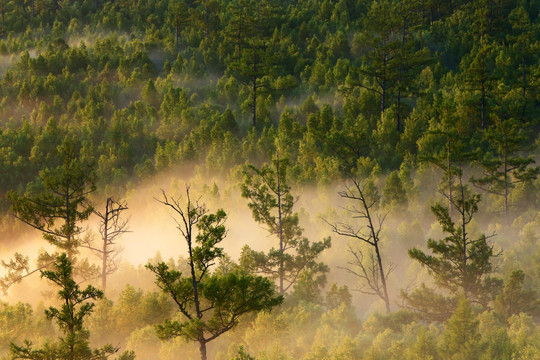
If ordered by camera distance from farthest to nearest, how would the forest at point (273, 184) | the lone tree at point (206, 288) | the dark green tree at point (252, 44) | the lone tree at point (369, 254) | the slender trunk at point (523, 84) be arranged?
the dark green tree at point (252, 44)
the slender trunk at point (523, 84)
the lone tree at point (369, 254)
the forest at point (273, 184)
the lone tree at point (206, 288)

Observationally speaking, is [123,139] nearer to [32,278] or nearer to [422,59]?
[32,278]

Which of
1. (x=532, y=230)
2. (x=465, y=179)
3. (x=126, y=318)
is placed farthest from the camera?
A: (x=465, y=179)

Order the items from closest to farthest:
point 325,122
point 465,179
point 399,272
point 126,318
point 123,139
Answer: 1. point 126,318
2. point 399,272
3. point 465,179
4. point 325,122
5. point 123,139

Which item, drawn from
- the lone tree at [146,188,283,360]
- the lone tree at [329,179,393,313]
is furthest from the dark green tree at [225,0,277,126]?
the lone tree at [146,188,283,360]

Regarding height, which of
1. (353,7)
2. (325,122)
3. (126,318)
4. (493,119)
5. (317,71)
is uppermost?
(353,7)

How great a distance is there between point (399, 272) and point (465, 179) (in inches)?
418

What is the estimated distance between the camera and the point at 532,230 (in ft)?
96.0

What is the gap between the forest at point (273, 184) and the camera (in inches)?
815

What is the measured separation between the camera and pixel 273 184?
27.6 metres

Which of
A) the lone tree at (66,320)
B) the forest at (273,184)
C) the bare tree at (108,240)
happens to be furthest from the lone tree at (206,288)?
the bare tree at (108,240)

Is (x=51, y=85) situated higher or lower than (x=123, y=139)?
higher

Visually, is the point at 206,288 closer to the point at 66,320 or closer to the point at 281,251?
the point at 66,320

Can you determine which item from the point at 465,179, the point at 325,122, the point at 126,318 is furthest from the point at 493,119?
the point at 126,318

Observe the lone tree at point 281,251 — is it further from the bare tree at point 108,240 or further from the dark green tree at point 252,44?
the dark green tree at point 252,44
